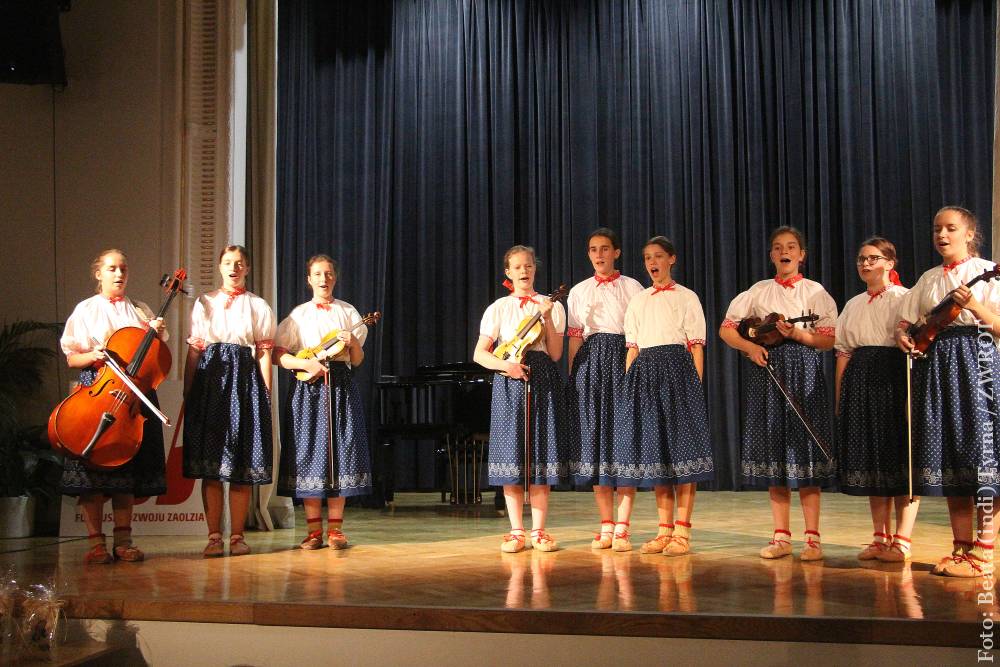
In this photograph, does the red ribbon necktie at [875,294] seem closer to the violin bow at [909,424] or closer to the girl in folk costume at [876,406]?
the girl in folk costume at [876,406]

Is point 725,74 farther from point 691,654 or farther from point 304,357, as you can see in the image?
point 691,654

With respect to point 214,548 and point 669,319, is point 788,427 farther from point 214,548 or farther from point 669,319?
point 214,548

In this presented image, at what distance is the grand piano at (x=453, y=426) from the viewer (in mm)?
6918

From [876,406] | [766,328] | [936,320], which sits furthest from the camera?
[766,328]

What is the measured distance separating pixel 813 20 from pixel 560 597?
6.77 m

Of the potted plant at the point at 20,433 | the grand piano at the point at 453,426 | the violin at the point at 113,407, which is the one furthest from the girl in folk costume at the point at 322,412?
the grand piano at the point at 453,426

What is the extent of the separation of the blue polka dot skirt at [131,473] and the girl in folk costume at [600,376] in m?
1.88

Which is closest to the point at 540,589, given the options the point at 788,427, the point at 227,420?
the point at 788,427

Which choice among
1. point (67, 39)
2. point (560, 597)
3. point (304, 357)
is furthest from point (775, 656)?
point (67, 39)

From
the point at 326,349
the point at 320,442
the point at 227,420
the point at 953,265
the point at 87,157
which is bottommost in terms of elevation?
the point at 320,442

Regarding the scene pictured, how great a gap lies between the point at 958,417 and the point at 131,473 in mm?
3452

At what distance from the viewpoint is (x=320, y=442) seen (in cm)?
467

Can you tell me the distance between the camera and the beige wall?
600 centimetres

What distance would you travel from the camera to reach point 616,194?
8758 mm
